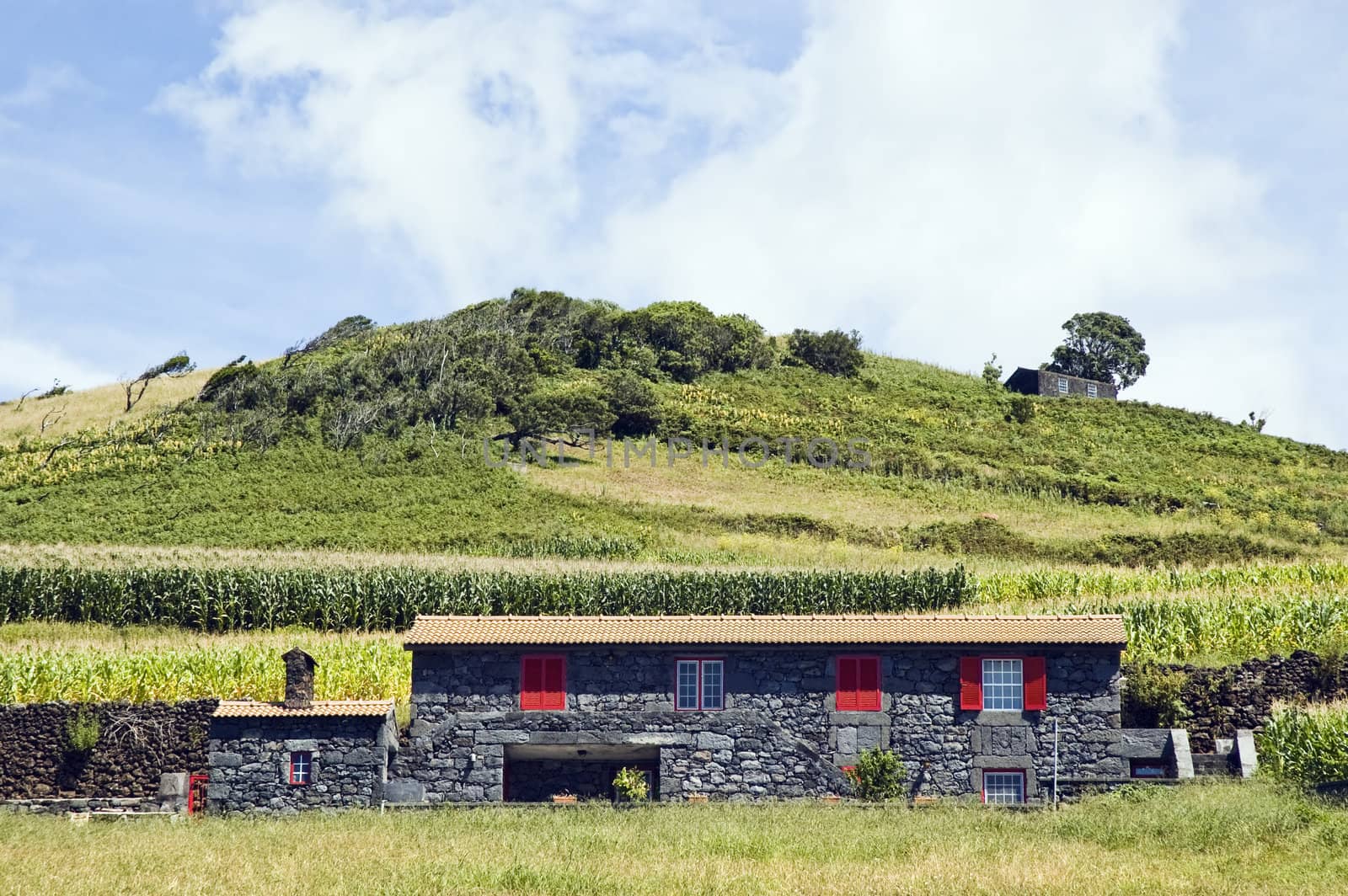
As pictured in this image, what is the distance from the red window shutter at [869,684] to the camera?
1340 inches

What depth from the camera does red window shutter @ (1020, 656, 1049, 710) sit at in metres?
34.1

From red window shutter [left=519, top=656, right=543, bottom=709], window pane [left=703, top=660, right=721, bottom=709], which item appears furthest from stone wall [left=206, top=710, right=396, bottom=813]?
window pane [left=703, top=660, right=721, bottom=709]

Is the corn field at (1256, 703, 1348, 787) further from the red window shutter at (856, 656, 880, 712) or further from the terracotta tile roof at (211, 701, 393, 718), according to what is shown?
the terracotta tile roof at (211, 701, 393, 718)

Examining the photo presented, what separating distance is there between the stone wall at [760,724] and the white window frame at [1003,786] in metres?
0.17

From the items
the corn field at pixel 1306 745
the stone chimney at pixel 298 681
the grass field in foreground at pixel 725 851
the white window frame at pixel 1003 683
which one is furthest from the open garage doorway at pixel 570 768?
the corn field at pixel 1306 745

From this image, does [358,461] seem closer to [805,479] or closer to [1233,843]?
[805,479]

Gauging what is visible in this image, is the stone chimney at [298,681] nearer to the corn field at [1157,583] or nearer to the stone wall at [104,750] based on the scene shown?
the stone wall at [104,750]

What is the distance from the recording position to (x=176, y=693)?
38781mm

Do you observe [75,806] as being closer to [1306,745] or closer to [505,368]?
[1306,745]

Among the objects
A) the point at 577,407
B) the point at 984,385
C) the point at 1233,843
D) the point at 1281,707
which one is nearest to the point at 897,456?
the point at 577,407

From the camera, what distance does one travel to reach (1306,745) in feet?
109

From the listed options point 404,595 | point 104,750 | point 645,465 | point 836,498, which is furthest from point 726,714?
point 645,465

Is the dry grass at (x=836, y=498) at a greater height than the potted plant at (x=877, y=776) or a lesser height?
greater

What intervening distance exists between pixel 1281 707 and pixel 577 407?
5327 cm
